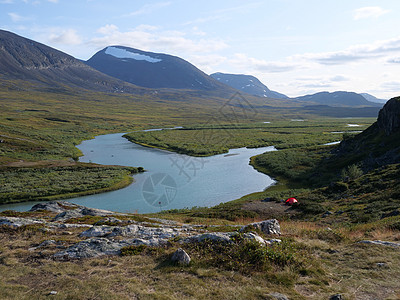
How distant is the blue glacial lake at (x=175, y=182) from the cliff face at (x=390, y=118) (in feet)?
107

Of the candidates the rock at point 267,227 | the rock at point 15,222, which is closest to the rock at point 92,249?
the rock at point 15,222

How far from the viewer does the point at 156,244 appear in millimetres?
15562

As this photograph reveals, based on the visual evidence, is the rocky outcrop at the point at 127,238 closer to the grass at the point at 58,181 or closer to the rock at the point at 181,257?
the rock at the point at 181,257

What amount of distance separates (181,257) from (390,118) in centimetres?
7383

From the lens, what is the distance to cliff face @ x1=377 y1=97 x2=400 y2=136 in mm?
64719

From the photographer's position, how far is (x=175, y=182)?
58.8 metres

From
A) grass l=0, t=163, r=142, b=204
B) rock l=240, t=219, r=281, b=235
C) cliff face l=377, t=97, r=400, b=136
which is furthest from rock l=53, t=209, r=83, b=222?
cliff face l=377, t=97, r=400, b=136

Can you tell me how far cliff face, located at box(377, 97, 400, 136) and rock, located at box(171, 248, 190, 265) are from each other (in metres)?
70.0

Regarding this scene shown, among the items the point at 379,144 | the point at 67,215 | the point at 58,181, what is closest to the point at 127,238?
the point at 67,215

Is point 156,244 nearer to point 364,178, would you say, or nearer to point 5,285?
point 5,285

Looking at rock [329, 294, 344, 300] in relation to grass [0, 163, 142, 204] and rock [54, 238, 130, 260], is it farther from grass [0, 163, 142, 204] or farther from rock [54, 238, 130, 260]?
grass [0, 163, 142, 204]

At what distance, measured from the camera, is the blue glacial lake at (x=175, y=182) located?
46188 mm

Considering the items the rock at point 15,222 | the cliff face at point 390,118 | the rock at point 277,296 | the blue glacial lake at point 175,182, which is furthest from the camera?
the cliff face at point 390,118

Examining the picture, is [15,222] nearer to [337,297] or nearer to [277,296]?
[277,296]
